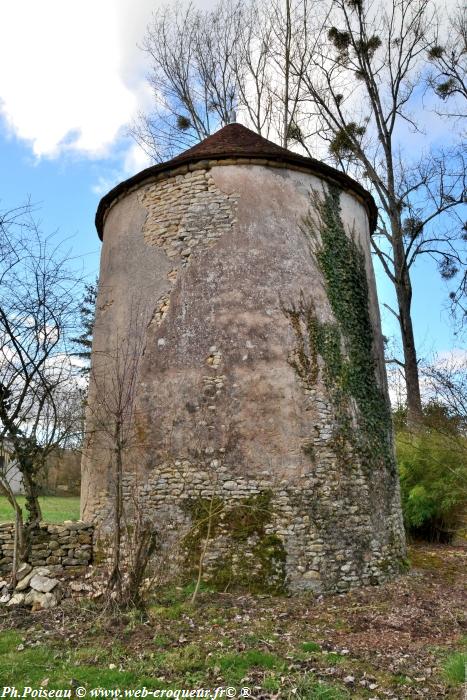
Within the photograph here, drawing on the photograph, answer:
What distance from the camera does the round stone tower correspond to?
7.55 m

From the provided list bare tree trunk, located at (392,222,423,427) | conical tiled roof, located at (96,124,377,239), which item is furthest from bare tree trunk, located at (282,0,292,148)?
conical tiled roof, located at (96,124,377,239)

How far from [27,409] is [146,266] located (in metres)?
3.09

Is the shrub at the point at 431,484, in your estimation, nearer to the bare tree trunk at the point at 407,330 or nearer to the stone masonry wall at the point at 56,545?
the bare tree trunk at the point at 407,330

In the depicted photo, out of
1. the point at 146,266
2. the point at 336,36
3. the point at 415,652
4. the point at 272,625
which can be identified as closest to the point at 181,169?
the point at 146,266

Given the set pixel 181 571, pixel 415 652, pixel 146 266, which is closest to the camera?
pixel 415 652

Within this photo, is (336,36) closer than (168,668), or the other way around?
(168,668)

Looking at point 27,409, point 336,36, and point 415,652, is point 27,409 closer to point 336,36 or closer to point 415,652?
point 415,652

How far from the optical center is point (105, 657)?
484cm

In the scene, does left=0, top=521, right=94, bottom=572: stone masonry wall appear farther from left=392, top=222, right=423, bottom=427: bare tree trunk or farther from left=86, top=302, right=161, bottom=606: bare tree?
left=392, top=222, right=423, bottom=427: bare tree trunk

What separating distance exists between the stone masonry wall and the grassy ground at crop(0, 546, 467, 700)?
Result: 164cm

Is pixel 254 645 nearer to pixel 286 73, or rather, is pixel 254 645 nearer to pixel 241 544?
pixel 241 544

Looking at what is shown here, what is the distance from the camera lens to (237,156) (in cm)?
909

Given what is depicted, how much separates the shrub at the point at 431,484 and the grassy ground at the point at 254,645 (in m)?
4.91

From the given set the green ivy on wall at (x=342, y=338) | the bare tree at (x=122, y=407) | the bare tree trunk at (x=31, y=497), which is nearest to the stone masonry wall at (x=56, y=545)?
the bare tree trunk at (x=31, y=497)
